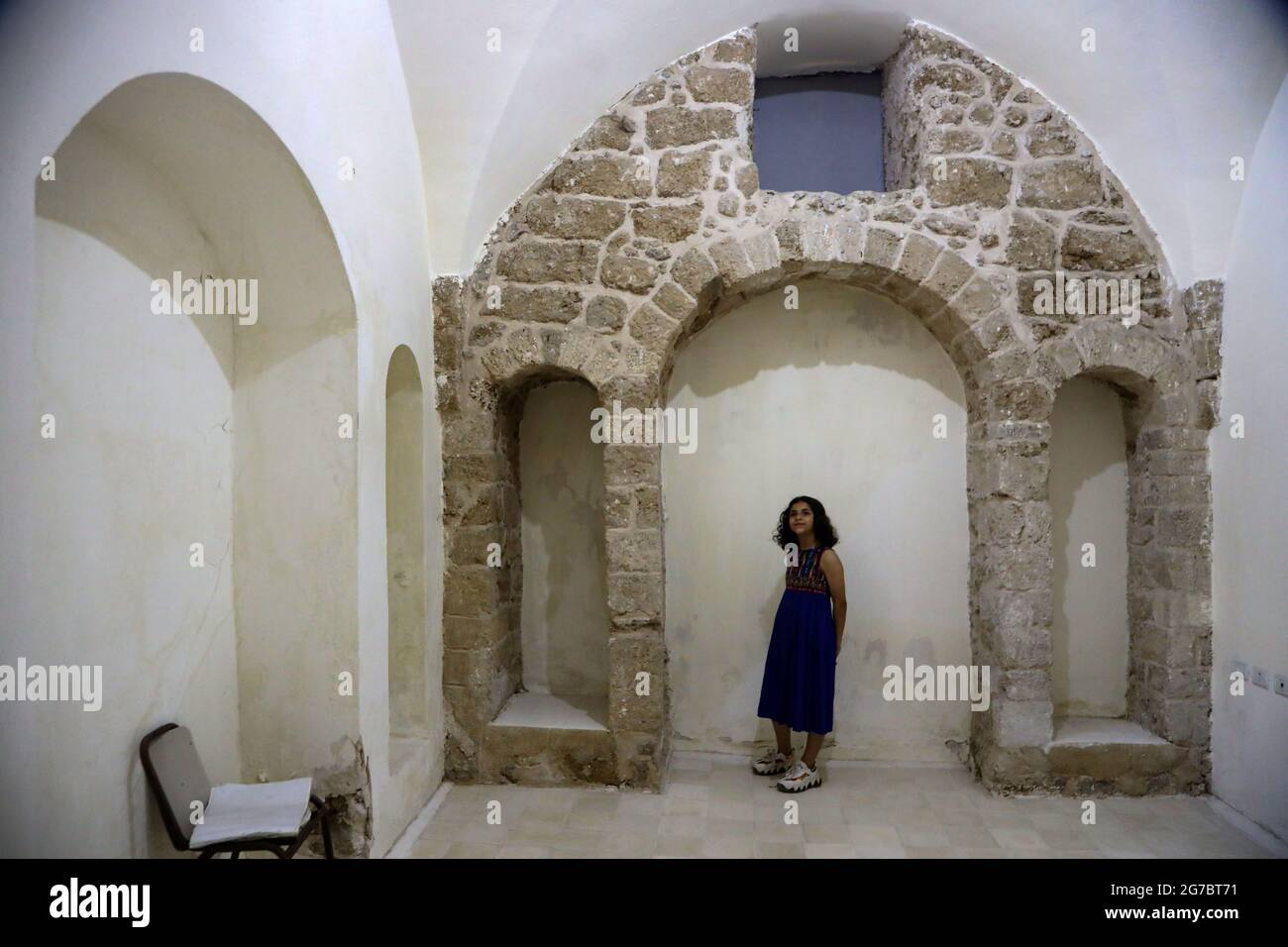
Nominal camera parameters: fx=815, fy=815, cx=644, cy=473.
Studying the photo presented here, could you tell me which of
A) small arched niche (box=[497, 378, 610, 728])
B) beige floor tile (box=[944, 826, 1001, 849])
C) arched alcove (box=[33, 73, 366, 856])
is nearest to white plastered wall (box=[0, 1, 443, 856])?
arched alcove (box=[33, 73, 366, 856])

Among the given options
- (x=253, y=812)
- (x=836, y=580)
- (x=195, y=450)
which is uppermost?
(x=195, y=450)

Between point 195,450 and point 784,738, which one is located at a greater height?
point 195,450

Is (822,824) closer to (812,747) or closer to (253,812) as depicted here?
(812,747)

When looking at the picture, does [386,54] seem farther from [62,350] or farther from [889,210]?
[889,210]

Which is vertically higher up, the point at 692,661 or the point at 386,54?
the point at 386,54

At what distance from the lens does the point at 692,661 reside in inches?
174

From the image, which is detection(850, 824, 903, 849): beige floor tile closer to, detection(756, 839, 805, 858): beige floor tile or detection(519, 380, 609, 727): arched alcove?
detection(756, 839, 805, 858): beige floor tile

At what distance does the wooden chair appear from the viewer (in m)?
2.27

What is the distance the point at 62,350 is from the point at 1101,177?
4266 millimetres

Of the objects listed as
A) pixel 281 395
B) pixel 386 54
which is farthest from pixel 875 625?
pixel 386 54

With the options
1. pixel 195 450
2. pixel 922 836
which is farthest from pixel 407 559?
pixel 922 836

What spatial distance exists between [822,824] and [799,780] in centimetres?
34

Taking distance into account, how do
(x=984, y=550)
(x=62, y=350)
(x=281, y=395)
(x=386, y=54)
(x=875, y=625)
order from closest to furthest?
(x=62, y=350) < (x=281, y=395) < (x=386, y=54) < (x=984, y=550) < (x=875, y=625)

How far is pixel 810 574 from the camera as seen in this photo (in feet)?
12.8
